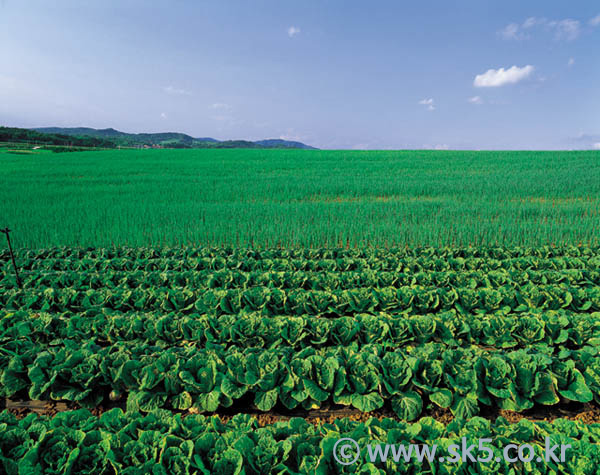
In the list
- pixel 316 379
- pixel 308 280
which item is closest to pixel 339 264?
pixel 308 280

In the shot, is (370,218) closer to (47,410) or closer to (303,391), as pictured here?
(303,391)

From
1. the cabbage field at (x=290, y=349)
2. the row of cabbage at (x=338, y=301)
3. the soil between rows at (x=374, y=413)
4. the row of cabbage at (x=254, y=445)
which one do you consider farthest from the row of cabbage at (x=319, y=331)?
the row of cabbage at (x=254, y=445)

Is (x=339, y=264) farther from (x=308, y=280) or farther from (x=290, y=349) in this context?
(x=290, y=349)

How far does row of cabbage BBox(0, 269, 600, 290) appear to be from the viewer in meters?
6.61

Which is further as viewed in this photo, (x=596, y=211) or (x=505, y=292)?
(x=596, y=211)

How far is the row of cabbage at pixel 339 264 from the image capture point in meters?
7.54

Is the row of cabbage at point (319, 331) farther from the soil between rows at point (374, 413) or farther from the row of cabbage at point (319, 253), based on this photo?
the row of cabbage at point (319, 253)

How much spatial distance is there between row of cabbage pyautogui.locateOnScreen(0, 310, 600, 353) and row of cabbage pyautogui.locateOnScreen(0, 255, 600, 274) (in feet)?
7.95

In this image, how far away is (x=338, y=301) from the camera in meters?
5.86

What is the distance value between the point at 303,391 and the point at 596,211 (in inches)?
619

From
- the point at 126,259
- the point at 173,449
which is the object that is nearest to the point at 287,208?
the point at 126,259

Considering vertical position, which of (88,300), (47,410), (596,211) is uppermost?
(596,211)

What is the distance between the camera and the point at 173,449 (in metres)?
2.69

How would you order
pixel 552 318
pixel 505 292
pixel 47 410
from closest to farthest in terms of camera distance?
pixel 47 410 < pixel 552 318 < pixel 505 292
